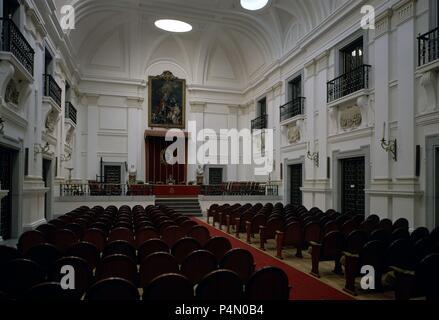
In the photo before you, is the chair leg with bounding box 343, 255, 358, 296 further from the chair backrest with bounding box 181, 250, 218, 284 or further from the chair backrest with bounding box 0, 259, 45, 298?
the chair backrest with bounding box 0, 259, 45, 298

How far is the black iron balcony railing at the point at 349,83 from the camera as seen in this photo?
1034cm

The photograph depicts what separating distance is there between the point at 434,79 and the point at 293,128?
289 inches

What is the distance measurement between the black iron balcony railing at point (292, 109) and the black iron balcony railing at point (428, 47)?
19.4ft

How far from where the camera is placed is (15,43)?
784 centimetres

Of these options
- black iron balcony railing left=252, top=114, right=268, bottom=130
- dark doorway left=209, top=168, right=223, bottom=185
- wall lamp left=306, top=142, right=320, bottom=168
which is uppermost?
black iron balcony railing left=252, top=114, right=268, bottom=130

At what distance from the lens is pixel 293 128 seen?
14.9 m

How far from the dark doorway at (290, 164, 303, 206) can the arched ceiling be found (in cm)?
559

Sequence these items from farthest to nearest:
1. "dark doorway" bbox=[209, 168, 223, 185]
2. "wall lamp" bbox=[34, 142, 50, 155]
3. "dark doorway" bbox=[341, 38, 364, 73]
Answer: "dark doorway" bbox=[209, 168, 223, 185] < "dark doorway" bbox=[341, 38, 364, 73] < "wall lamp" bbox=[34, 142, 50, 155]

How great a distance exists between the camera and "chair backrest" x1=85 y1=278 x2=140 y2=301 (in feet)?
7.98

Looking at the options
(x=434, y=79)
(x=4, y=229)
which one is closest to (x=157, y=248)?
(x=4, y=229)

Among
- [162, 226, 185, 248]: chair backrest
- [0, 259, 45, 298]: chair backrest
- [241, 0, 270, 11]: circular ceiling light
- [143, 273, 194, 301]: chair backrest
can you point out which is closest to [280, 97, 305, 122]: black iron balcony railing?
[241, 0, 270, 11]: circular ceiling light

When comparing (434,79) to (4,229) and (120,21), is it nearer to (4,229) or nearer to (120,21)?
(4,229)

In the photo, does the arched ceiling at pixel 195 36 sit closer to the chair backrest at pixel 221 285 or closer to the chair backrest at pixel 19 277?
the chair backrest at pixel 221 285

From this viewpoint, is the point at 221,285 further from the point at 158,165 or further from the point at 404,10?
the point at 158,165
